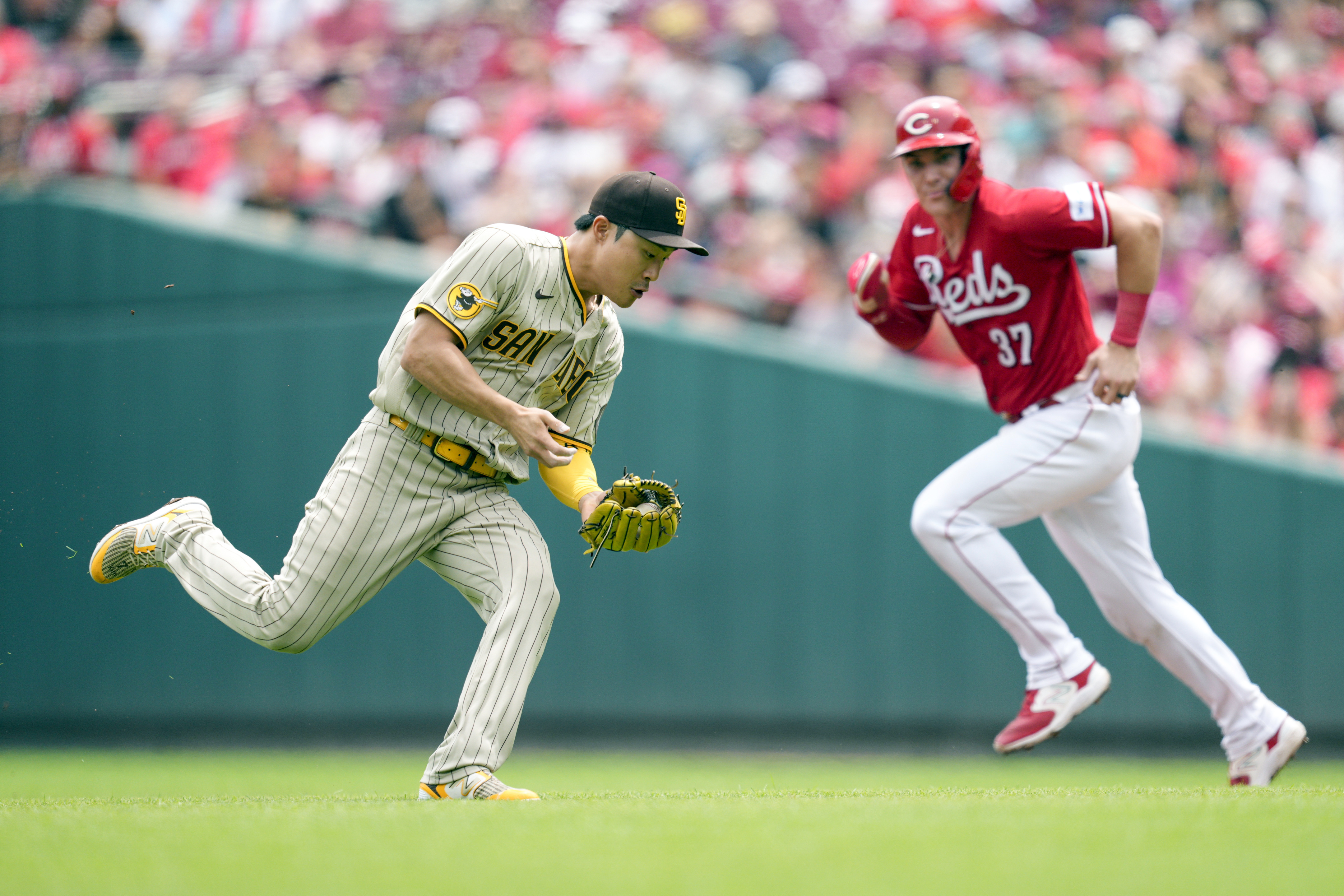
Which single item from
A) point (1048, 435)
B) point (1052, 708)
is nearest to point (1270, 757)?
point (1052, 708)

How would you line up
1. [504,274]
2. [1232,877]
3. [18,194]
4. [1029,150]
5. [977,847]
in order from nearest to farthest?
[1232,877] → [977,847] → [504,274] → [18,194] → [1029,150]

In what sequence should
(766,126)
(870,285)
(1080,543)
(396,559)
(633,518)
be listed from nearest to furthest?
(633,518)
(396,559)
(1080,543)
(870,285)
(766,126)

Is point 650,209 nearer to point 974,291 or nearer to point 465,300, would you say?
point 465,300

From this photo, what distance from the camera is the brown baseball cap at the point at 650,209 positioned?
307 cm

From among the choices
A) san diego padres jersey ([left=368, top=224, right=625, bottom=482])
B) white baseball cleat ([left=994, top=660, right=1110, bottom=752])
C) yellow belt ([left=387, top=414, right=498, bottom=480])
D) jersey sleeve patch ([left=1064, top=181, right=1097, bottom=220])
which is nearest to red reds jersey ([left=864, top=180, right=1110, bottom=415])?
jersey sleeve patch ([left=1064, top=181, right=1097, bottom=220])

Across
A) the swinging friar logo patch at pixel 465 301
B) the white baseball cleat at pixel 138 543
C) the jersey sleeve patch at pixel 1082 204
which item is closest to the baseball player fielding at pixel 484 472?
the swinging friar logo patch at pixel 465 301

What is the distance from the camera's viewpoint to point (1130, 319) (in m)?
3.45

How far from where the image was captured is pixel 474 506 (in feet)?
10.9

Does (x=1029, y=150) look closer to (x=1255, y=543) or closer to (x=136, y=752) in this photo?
(x=1255, y=543)

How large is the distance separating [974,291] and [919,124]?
1.67ft

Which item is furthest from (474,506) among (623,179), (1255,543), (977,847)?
(1255,543)

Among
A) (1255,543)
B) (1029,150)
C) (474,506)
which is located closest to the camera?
(474,506)

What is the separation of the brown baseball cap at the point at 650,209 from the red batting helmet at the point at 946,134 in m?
0.77

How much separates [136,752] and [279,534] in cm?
121
